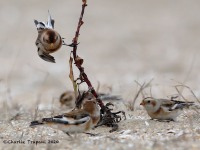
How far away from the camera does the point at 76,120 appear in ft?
16.3

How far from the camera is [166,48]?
13305 millimetres

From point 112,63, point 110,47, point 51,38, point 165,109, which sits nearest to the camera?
point 51,38

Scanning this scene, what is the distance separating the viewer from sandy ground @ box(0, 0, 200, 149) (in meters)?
5.16

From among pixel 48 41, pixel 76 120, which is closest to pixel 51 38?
pixel 48 41

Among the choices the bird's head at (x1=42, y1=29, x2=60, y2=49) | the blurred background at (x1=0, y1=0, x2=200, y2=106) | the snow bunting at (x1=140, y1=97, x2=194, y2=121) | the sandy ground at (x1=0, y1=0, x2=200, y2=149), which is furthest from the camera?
the blurred background at (x1=0, y1=0, x2=200, y2=106)

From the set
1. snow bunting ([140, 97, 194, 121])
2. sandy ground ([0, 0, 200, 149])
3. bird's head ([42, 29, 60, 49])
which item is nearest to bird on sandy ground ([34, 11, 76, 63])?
bird's head ([42, 29, 60, 49])

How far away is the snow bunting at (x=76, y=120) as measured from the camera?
16.1 ft

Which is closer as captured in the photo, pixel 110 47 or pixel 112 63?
pixel 112 63

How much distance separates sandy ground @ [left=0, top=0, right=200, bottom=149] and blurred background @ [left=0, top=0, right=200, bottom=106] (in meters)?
0.01

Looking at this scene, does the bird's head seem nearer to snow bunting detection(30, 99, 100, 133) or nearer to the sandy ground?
snow bunting detection(30, 99, 100, 133)

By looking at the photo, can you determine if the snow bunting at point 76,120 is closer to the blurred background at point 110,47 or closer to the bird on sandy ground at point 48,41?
the bird on sandy ground at point 48,41

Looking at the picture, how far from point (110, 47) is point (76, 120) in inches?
349

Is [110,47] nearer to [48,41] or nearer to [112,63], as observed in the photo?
[112,63]

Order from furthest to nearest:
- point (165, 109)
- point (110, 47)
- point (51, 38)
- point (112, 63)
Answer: point (110, 47) → point (112, 63) → point (165, 109) → point (51, 38)
